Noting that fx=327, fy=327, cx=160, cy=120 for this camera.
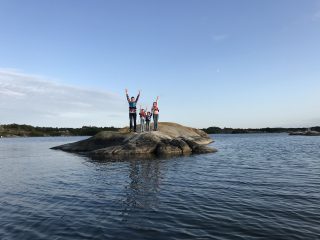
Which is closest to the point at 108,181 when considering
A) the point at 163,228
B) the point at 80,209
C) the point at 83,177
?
the point at 83,177

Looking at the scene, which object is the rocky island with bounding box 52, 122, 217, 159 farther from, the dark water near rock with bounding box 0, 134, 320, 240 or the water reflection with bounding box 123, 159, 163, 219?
the dark water near rock with bounding box 0, 134, 320, 240

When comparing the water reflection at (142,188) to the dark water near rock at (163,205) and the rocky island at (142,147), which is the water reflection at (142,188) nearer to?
the dark water near rock at (163,205)

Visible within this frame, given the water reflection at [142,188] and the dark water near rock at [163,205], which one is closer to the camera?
the dark water near rock at [163,205]

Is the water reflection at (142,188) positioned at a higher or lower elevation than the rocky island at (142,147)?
lower

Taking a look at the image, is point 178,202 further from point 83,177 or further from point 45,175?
point 45,175

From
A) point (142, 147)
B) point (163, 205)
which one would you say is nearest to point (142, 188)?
point (163, 205)

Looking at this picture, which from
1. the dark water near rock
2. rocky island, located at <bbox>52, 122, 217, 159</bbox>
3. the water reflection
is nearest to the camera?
the dark water near rock

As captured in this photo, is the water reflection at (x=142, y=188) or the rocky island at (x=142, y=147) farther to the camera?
the rocky island at (x=142, y=147)

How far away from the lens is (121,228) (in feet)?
32.8

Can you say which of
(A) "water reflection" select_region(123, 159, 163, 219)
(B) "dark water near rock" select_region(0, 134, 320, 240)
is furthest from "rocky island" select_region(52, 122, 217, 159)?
(B) "dark water near rock" select_region(0, 134, 320, 240)

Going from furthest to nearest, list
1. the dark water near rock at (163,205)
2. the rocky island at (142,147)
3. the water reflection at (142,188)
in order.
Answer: the rocky island at (142,147) < the water reflection at (142,188) < the dark water near rock at (163,205)

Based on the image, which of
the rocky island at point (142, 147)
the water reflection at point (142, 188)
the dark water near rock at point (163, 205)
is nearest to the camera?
the dark water near rock at point (163, 205)

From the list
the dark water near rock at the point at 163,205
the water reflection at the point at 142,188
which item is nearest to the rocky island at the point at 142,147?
the water reflection at the point at 142,188

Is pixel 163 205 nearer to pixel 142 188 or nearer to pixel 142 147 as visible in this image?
pixel 142 188
